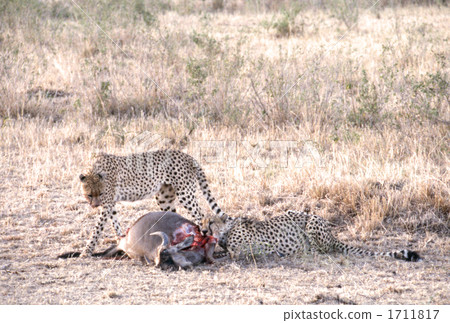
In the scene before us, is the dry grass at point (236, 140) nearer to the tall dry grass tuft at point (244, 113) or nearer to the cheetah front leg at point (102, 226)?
the tall dry grass tuft at point (244, 113)

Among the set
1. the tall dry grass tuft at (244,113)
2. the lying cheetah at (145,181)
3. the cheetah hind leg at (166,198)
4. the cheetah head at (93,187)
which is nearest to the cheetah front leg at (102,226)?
the lying cheetah at (145,181)

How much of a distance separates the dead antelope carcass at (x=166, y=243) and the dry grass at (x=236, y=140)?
150 millimetres

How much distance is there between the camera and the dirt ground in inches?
190

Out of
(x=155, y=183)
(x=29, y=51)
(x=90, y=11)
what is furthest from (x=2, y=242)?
(x=90, y=11)

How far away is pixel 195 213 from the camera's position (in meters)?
6.77

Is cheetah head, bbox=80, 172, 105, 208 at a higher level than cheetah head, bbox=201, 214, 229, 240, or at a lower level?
higher

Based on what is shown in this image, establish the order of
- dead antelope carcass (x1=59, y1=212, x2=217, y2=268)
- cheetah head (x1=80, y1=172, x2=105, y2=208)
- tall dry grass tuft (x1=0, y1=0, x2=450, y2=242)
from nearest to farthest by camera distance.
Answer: dead antelope carcass (x1=59, y1=212, x2=217, y2=268) < cheetah head (x1=80, y1=172, x2=105, y2=208) < tall dry grass tuft (x1=0, y1=0, x2=450, y2=242)

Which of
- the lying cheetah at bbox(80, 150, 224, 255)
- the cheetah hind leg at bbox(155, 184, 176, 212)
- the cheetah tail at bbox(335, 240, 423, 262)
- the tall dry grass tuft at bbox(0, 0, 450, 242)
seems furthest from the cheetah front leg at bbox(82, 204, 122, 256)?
the cheetah tail at bbox(335, 240, 423, 262)

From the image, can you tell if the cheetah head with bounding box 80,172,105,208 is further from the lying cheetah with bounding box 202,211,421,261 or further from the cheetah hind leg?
the lying cheetah with bounding box 202,211,421,261

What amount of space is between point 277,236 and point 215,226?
623 millimetres

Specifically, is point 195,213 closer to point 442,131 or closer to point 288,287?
point 288,287

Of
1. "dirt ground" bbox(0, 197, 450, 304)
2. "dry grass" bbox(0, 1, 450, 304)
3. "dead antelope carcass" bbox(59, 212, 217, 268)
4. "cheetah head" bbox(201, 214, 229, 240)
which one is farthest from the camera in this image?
"cheetah head" bbox(201, 214, 229, 240)

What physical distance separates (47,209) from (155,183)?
4.48 feet

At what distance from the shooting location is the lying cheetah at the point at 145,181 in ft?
21.0
